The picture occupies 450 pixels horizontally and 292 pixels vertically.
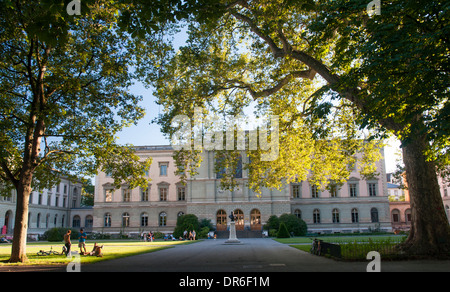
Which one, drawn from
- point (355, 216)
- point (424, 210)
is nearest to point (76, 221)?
point (355, 216)

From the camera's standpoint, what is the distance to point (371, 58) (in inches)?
424

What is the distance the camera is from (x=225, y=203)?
176ft

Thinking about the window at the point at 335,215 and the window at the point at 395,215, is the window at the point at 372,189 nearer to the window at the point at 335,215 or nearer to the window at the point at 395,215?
the window at the point at 335,215

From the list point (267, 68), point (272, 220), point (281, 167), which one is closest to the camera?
point (267, 68)

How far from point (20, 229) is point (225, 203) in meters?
38.9

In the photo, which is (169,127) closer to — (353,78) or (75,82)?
(75,82)

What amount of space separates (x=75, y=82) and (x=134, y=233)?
44224 mm

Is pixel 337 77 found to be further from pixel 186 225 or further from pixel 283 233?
pixel 186 225

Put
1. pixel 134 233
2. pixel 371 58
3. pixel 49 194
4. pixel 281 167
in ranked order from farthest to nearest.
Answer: pixel 49 194 < pixel 134 233 < pixel 281 167 < pixel 371 58

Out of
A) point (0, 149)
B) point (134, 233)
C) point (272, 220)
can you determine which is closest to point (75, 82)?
point (0, 149)

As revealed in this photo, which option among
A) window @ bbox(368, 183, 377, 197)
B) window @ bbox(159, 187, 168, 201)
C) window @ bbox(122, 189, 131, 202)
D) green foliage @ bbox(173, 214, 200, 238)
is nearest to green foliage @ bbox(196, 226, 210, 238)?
green foliage @ bbox(173, 214, 200, 238)

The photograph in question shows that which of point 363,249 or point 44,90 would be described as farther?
point 44,90

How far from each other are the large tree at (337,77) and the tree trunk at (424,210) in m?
0.04

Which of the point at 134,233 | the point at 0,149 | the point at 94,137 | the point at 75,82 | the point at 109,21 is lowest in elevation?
the point at 134,233
